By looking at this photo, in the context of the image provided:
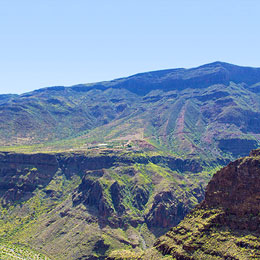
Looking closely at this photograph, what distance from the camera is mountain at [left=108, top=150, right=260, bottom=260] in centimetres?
13345

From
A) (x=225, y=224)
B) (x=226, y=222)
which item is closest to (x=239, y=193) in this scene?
(x=226, y=222)

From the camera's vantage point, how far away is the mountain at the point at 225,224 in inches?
5254

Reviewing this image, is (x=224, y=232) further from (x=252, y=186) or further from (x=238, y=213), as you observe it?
(x=252, y=186)

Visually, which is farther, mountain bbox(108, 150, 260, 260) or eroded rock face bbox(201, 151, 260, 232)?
eroded rock face bbox(201, 151, 260, 232)

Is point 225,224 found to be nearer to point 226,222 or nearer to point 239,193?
point 226,222

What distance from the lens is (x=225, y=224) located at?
465 feet

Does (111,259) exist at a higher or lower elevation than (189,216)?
lower

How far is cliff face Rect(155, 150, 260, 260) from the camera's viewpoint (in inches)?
5256

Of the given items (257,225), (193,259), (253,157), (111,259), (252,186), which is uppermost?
(253,157)

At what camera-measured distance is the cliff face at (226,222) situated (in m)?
134

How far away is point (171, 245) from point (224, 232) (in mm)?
22962

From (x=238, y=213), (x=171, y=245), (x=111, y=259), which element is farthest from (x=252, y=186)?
(x=111, y=259)

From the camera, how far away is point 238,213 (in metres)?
141

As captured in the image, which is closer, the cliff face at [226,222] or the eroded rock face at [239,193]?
the cliff face at [226,222]
